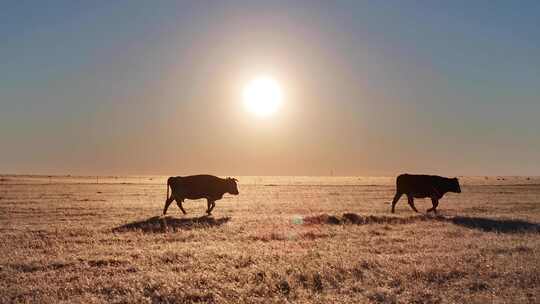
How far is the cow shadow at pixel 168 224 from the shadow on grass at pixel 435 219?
12.1 feet

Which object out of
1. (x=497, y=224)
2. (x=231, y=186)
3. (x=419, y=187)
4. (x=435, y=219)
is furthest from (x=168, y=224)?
(x=419, y=187)

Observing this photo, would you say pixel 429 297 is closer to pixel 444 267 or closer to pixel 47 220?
pixel 444 267

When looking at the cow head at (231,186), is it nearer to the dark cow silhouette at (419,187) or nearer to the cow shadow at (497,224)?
the dark cow silhouette at (419,187)

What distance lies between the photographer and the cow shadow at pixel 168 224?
18487 millimetres

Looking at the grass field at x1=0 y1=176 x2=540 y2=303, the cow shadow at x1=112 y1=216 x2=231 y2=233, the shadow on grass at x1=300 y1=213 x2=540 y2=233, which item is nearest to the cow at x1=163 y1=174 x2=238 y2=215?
the cow shadow at x1=112 y1=216 x2=231 y2=233

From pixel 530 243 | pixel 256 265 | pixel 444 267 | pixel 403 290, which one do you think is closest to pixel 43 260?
pixel 256 265

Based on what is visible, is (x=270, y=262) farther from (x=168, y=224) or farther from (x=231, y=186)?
(x=231, y=186)

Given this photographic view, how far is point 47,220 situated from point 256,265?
14000mm

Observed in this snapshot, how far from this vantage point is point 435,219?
22.0m

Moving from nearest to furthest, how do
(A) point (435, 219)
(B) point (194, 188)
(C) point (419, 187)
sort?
(A) point (435, 219), (B) point (194, 188), (C) point (419, 187)

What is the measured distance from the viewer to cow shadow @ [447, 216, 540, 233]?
1858 centimetres

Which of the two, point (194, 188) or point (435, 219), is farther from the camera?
point (194, 188)

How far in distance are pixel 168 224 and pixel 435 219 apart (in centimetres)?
1106

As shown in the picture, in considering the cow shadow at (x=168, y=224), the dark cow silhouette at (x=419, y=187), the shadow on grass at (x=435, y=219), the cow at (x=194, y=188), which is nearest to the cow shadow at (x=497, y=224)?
the shadow on grass at (x=435, y=219)
